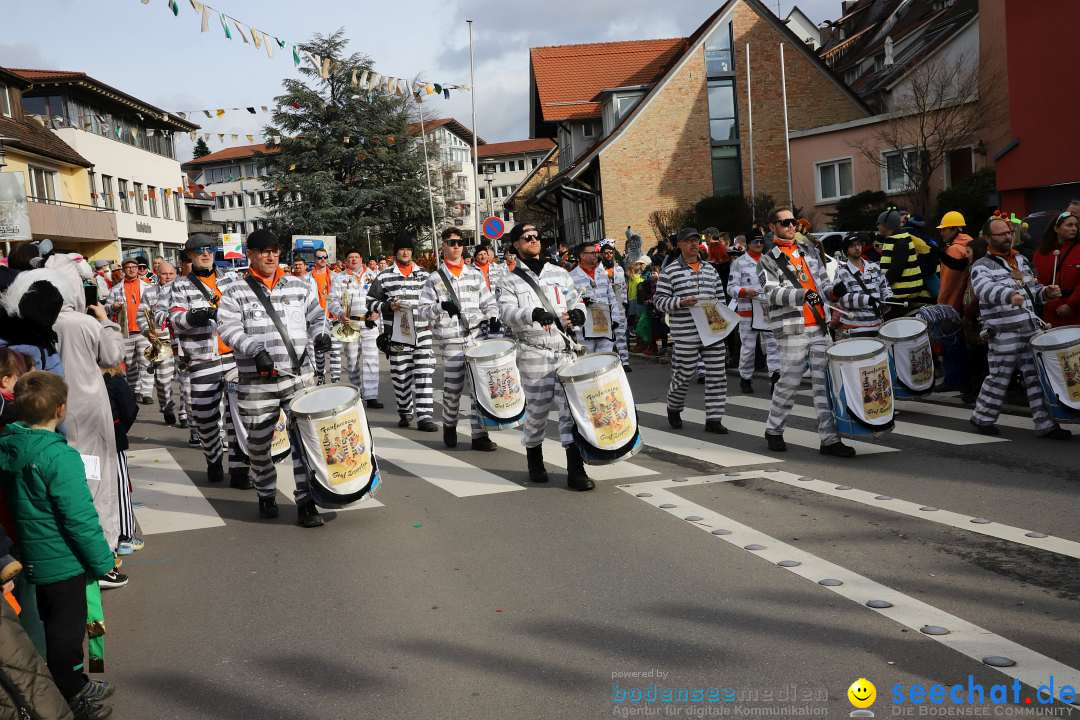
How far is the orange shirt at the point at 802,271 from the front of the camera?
9145 mm

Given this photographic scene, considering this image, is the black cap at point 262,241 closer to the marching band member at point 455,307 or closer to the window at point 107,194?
the marching band member at point 455,307

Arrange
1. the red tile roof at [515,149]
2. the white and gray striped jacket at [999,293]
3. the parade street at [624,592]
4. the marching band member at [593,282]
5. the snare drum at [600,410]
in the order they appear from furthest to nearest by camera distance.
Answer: the red tile roof at [515,149]
the marching band member at [593,282]
the white and gray striped jacket at [999,293]
the snare drum at [600,410]
the parade street at [624,592]

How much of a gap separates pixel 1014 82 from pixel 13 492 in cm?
2333

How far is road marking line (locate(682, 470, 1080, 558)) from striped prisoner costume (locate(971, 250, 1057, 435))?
256 centimetres

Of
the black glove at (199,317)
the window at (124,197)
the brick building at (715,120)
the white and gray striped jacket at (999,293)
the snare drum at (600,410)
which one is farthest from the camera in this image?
the window at (124,197)

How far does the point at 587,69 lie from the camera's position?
47.5 metres

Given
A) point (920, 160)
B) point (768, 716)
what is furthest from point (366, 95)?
point (768, 716)

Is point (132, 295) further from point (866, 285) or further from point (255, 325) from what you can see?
point (866, 285)

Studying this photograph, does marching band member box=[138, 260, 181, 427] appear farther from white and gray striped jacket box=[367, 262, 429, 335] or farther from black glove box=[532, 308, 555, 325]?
black glove box=[532, 308, 555, 325]

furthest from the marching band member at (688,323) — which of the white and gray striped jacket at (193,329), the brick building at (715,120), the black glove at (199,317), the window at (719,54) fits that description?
the window at (719,54)

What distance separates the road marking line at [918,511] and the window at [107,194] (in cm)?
4724

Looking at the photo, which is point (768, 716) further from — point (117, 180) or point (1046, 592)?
point (117, 180)

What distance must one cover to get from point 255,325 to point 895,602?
15.6 feet

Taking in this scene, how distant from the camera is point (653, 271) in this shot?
19359mm
